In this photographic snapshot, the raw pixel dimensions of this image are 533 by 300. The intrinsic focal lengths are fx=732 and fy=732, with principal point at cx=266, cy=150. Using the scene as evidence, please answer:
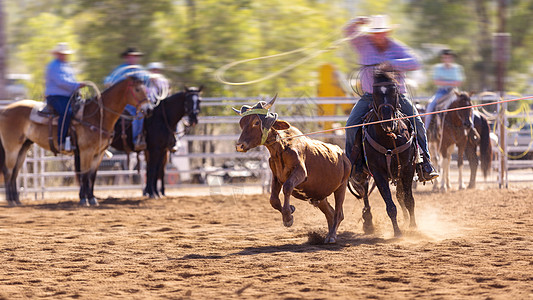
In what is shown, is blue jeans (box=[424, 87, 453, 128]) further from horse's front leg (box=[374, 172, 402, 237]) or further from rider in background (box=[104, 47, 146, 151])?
horse's front leg (box=[374, 172, 402, 237])

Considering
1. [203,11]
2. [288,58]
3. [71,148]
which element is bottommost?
[71,148]

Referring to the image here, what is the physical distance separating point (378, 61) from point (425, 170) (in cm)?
138

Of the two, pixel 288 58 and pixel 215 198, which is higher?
pixel 288 58

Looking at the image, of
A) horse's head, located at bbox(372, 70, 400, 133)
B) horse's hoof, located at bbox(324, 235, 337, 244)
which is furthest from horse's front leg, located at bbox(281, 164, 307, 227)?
horse's head, located at bbox(372, 70, 400, 133)

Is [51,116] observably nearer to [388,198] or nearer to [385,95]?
[388,198]

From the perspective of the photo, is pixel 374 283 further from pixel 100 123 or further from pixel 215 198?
pixel 215 198

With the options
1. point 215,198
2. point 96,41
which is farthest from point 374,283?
point 96,41

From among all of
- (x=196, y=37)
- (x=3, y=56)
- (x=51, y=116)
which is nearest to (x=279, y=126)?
(x=51, y=116)

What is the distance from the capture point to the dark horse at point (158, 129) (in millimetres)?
13773

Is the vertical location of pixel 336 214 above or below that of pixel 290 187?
below

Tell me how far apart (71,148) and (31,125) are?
3.15 ft

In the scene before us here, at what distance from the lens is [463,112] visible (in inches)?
538

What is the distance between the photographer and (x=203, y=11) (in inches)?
766

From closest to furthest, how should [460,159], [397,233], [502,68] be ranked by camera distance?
1. [397,233]
2. [460,159]
3. [502,68]
